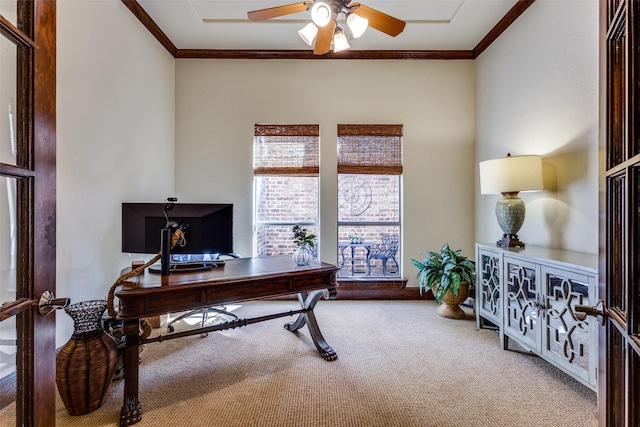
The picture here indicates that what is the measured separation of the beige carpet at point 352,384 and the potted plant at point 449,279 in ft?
1.13

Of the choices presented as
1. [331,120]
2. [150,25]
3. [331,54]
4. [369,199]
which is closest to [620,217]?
[369,199]

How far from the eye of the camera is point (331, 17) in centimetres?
212

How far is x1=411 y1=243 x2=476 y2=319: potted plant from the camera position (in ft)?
9.73

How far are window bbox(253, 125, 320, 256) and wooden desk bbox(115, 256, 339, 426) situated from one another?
4.63ft

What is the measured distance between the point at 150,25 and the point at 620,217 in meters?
3.91

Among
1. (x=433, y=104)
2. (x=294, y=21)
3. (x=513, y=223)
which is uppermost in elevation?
(x=294, y=21)

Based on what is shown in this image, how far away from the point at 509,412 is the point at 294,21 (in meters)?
3.67

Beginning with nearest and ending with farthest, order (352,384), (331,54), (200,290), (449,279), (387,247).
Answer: (200,290)
(352,384)
(449,279)
(331,54)
(387,247)

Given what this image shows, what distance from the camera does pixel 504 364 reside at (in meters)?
2.24

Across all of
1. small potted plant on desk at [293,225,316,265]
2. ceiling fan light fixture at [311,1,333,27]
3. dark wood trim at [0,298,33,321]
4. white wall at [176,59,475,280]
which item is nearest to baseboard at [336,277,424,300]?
white wall at [176,59,475,280]

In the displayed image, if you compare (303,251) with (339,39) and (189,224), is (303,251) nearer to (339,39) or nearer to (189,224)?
(189,224)

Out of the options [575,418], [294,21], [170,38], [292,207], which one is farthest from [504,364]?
[170,38]

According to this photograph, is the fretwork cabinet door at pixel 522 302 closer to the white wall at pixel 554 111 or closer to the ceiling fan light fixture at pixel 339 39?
the white wall at pixel 554 111

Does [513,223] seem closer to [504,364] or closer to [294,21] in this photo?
[504,364]
